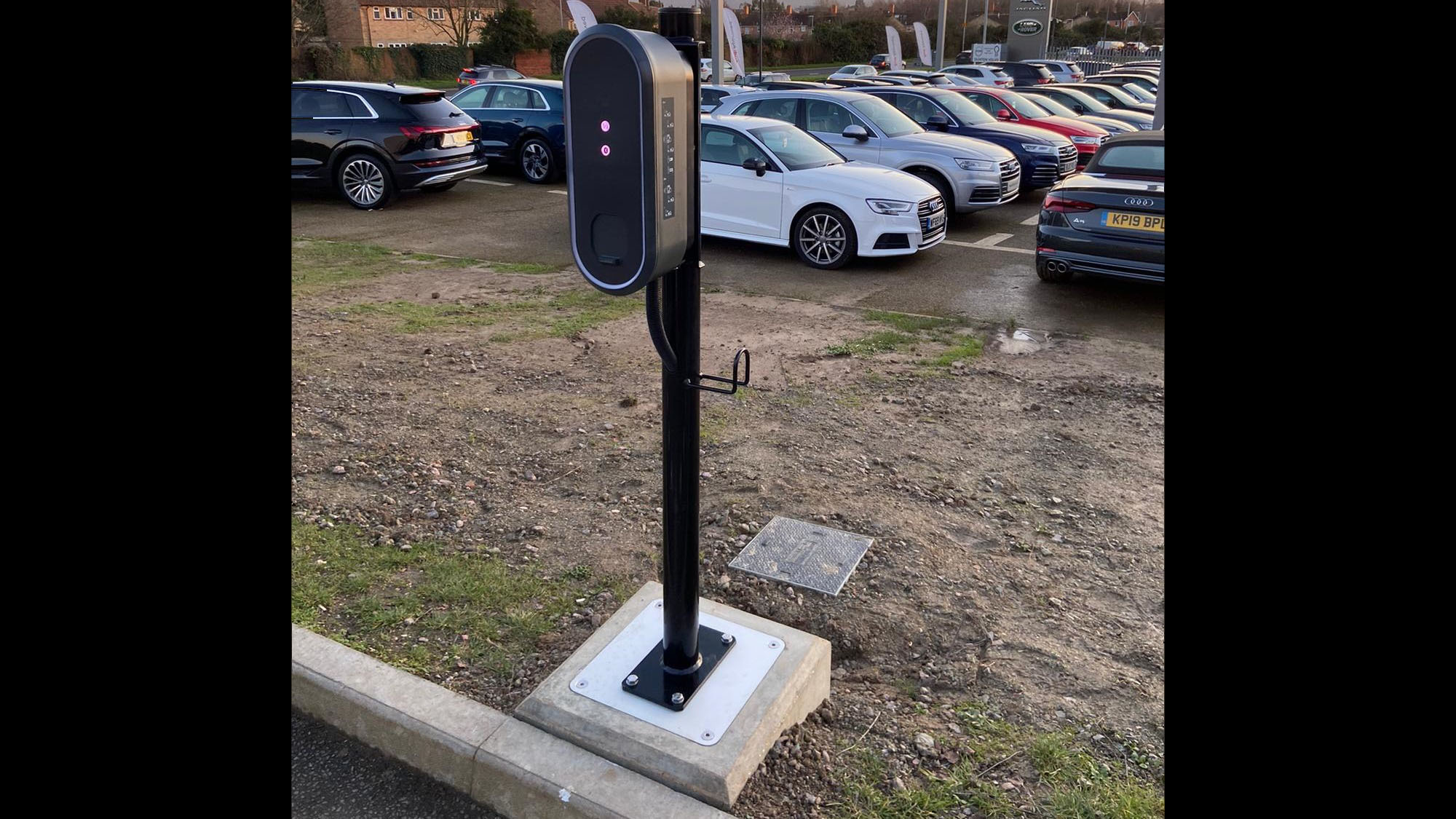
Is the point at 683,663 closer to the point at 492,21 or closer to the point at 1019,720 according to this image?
the point at 1019,720

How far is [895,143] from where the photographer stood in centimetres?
1169

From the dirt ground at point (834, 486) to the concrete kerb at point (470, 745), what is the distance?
0.61ft

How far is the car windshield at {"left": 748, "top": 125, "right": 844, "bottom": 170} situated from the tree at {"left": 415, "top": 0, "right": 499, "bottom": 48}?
40.2m

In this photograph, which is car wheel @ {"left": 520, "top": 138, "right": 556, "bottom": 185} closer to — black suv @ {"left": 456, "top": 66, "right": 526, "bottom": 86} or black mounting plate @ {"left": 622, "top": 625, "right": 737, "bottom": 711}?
black mounting plate @ {"left": 622, "top": 625, "right": 737, "bottom": 711}

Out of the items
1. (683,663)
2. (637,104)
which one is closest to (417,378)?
Result: (683,663)

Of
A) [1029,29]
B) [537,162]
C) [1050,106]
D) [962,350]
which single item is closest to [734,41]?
[1050,106]

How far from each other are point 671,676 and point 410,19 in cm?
5981

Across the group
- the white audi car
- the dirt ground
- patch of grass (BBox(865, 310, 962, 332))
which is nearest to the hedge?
A: the white audi car

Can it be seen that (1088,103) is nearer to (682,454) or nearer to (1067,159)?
(1067,159)

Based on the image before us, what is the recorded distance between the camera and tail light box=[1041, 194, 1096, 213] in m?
8.02
